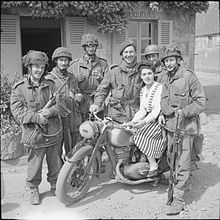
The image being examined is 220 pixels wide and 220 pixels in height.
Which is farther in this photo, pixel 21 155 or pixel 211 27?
pixel 211 27

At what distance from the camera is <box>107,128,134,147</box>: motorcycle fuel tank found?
3.62 m

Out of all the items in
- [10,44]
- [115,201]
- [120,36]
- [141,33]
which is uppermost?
[141,33]

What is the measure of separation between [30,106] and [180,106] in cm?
160

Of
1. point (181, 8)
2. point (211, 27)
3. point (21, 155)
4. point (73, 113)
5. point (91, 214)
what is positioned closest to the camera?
point (91, 214)

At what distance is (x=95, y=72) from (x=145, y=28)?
13.6 ft

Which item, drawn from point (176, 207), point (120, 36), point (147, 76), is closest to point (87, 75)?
point (147, 76)

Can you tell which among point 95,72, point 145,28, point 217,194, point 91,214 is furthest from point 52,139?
point 145,28

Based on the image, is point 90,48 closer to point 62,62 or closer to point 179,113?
point 62,62

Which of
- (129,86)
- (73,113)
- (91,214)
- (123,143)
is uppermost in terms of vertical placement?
(129,86)

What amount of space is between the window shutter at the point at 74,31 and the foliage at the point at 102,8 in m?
0.19

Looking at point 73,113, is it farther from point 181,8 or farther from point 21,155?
point 181,8

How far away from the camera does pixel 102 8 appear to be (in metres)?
6.73

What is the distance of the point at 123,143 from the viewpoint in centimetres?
370

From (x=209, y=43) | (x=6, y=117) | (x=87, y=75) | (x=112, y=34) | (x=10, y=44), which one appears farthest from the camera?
(x=209, y=43)
